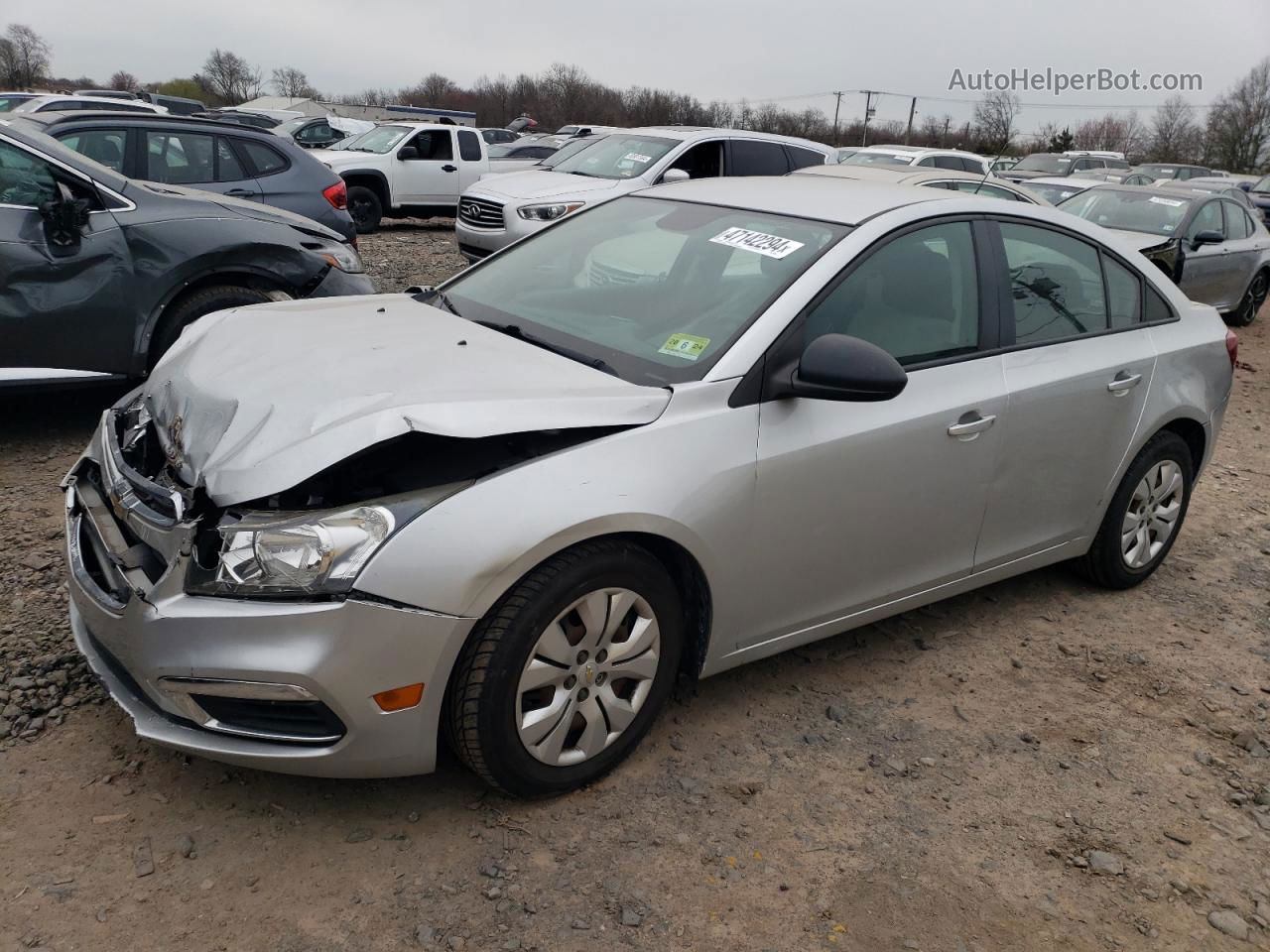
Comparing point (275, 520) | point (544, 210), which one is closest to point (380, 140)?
point (544, 210)

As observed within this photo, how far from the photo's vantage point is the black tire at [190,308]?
17.5 ft

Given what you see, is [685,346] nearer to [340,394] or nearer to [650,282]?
[650,282]

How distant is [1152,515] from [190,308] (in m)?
4.71

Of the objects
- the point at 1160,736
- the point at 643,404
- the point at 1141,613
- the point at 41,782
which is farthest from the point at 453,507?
the point at 1141,613

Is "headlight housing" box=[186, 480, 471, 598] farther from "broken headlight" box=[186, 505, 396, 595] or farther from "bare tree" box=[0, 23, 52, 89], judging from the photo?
"bare tree" box=[0, 23, 52, 89]

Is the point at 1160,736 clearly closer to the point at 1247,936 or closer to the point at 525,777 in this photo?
the point at 1247,936

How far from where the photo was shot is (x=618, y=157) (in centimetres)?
1148

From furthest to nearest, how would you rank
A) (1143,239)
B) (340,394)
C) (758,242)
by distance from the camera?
1. (1143,239)
2. (758,242)
3. (340,394)

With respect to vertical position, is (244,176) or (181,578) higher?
(244,176)

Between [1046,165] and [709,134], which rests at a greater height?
[709,134]

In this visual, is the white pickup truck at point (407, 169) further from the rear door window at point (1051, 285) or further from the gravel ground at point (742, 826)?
the rear door window at point (1051, 285)

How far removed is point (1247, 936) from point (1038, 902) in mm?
511

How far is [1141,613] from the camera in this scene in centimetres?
434

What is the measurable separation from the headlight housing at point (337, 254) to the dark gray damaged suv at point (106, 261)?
0.21 meters
